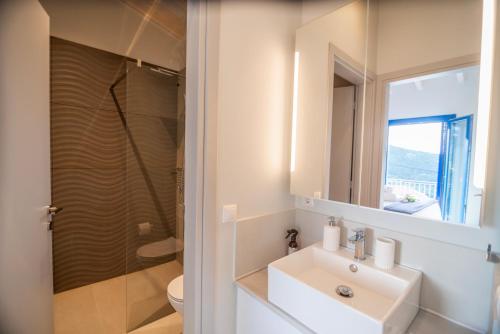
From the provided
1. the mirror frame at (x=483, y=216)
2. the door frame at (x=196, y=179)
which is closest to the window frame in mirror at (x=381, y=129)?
the mirror frame at (x=483, y=216)

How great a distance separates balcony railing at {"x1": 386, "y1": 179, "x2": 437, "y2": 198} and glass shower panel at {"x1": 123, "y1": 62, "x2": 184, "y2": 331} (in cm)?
146

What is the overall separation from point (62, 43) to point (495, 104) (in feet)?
9.16

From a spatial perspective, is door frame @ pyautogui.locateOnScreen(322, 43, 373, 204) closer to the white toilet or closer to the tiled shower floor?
the white toilet

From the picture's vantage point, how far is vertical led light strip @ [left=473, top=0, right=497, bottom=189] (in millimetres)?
694

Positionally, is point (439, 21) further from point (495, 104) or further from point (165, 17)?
point (165, 17)

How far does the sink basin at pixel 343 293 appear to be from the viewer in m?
0.66

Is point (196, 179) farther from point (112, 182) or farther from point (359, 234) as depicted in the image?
point (112, 182)

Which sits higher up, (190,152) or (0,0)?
(0,0)

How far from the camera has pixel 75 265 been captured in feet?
6.64

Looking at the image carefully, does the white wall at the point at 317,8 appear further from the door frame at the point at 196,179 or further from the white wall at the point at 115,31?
the white wall at the point at 115,31

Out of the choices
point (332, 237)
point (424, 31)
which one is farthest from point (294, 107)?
point (332, 237)

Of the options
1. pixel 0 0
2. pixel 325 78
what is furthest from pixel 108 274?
pixel 325 78

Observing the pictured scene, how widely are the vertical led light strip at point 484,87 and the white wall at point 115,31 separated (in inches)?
58.9

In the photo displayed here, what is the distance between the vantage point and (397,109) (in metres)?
0.91
